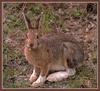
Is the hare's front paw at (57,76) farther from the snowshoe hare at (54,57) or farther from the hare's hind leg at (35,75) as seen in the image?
the hare's hind leg at (35,75)

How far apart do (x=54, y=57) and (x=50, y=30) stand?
2.29 ft

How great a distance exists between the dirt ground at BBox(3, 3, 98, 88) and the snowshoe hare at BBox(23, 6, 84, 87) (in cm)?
11

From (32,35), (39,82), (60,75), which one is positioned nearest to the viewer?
(32,35)

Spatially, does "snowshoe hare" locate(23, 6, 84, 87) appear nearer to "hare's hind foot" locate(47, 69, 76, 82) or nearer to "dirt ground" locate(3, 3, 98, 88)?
"hare's hind foot" locate(47, 69, 76, 82)

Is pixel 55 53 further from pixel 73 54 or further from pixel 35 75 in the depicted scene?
pixel 35 75

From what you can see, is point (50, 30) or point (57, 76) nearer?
point (57, 76)

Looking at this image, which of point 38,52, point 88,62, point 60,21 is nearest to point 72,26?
point 60,21

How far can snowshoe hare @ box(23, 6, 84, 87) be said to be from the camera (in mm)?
5598

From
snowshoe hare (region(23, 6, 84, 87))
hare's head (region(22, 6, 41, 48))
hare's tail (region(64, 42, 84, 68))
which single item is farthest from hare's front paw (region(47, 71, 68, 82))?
hare's head (region(22, 6, 41, 48))

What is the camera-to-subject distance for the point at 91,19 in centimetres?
645

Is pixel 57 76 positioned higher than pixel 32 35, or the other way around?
pixel 32 35

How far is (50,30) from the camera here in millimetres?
6312

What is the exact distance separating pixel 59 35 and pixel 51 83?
2.24ft

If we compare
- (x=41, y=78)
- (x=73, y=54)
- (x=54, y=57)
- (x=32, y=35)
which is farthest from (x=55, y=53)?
(x=32, y=35)
